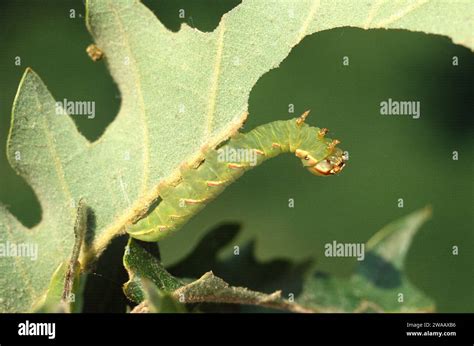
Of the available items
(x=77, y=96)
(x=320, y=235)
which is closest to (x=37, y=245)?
(x=77, y=96)

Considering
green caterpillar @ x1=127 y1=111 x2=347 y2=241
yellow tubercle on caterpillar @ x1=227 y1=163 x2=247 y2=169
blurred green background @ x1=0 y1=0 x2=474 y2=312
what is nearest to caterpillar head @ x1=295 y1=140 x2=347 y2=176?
green caterpillar @ x1=127 y1=111 x2=347 y2=241

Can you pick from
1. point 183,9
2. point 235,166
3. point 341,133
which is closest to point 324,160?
point 235,166

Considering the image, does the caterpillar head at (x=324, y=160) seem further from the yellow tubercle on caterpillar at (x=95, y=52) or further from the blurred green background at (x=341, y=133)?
the blurred green background at (x=341, y=133)

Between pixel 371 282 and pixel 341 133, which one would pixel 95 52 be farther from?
pixel 341 133

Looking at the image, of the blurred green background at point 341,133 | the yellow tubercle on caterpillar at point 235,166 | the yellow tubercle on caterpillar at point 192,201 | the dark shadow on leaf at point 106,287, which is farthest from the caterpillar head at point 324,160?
the blurred green background at point 341,133

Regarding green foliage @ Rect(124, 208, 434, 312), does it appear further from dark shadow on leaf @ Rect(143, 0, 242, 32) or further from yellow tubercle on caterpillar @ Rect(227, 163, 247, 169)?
dark shadow on leaf @ Rect(143, 0, 242, 32)
